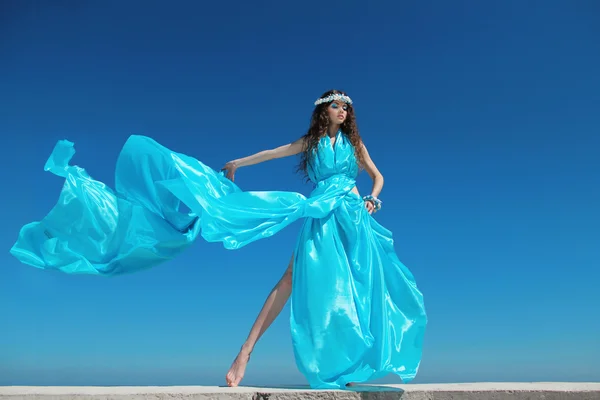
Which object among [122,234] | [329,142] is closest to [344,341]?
[329,142]

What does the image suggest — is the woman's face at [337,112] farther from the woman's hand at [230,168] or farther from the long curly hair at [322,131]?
the woman's hand at [230,168]

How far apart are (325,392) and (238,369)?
2.84 feet

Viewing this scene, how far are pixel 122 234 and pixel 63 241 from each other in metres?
0.44

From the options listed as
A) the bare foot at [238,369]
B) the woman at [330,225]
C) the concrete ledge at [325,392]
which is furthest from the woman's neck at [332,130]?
the concrete ledge at [325,392]

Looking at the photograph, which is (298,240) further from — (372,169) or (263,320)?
(372,169)

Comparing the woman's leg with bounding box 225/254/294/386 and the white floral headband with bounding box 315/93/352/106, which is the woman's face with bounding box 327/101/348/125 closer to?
the white floral headband with bounding box 315/93/352/106

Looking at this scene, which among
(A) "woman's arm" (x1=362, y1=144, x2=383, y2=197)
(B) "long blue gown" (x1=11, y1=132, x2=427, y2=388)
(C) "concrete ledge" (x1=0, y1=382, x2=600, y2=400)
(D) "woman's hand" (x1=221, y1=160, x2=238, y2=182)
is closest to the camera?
(C) "concrete ledge" (x1=0, y1=382, x2=600, y2=400)

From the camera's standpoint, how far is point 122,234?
4516 mm

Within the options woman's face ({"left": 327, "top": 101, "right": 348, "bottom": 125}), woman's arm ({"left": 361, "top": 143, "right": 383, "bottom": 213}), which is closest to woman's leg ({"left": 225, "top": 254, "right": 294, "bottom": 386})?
woman's arm ({"left": 361, "top": 143, "right": 383, "bottom": 213})

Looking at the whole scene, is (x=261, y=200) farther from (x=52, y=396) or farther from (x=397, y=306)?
(x=52, y=396)

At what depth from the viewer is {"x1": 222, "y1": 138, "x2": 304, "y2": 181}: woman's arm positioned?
4.82 metres

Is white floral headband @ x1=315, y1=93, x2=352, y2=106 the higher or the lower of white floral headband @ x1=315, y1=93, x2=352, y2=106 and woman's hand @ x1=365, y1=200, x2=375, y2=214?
the higher

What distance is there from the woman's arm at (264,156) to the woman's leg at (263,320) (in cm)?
92

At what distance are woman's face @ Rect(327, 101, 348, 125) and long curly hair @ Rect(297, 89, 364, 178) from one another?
0.13 feet
